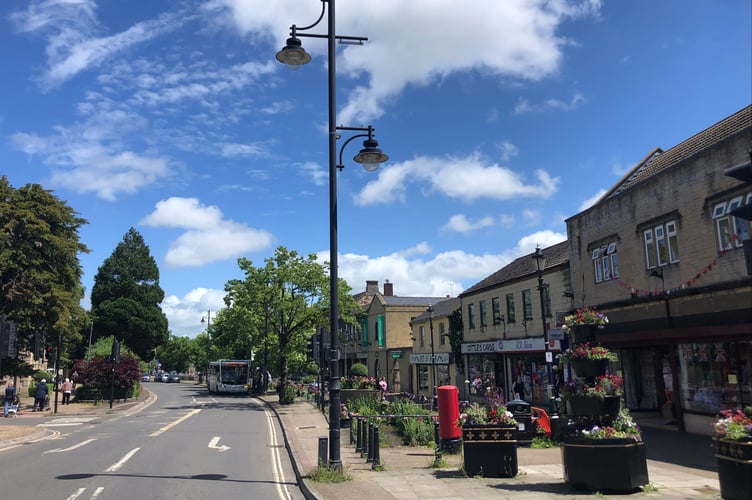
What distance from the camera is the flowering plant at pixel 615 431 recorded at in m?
8.52

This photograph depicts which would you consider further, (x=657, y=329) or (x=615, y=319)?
(x=615, y=319)

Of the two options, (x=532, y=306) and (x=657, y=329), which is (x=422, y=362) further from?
(x=657, y=329)

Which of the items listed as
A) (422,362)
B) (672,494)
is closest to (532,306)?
(422,362)

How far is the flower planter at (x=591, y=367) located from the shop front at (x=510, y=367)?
14514mm

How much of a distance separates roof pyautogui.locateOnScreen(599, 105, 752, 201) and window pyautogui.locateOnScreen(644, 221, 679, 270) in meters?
1.85

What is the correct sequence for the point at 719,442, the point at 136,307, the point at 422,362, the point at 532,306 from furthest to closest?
the point at 136,307, the point at 422,362, the point at 532,306, the point at 719,442

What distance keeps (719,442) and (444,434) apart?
6.12 metres

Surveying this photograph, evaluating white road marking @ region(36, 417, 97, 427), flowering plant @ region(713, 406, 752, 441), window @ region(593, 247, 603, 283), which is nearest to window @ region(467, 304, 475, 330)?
window @ region(593, 247, 603, 283)

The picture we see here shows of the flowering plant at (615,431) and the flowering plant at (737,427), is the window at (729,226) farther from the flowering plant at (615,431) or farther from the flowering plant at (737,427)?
the flowering plant at (737,427)

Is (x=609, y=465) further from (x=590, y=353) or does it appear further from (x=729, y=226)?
(x=729, y=226)

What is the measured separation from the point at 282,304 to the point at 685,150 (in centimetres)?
2186

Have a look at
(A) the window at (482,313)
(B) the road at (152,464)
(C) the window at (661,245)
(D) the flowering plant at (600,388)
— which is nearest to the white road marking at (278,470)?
(B) the road at (152,464)

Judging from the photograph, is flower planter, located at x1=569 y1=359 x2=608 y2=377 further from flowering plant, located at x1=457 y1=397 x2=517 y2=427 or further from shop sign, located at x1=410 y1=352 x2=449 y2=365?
shop sign, located at x1=410 y1=352 x2=449 y2=365

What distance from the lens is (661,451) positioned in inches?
520
